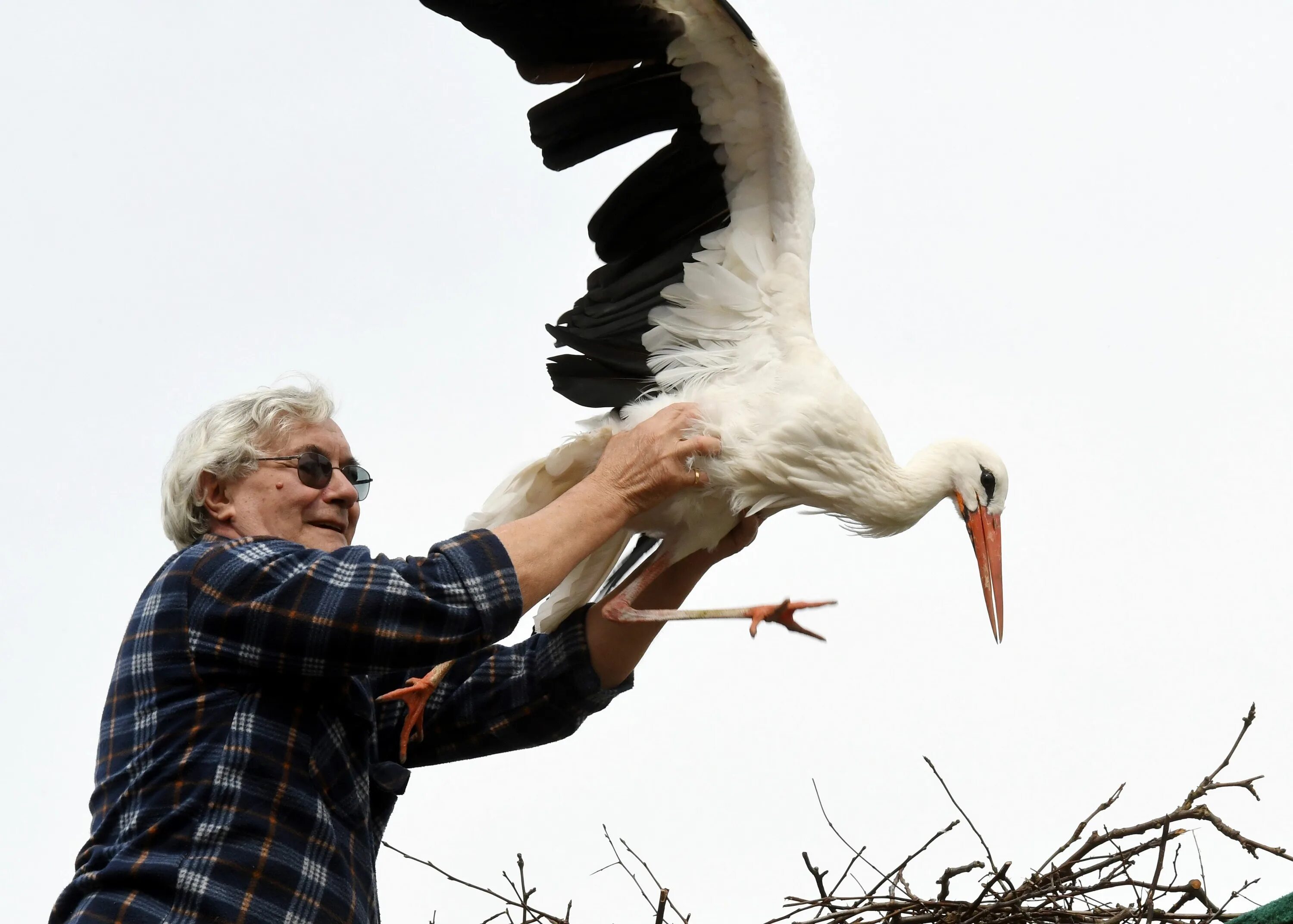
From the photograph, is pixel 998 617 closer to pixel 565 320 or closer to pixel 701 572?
pixel 701 572

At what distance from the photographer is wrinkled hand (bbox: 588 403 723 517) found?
8.79 ft

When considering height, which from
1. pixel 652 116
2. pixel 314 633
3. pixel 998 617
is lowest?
pixel 314 633

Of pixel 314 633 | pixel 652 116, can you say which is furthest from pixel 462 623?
pixel 652 116

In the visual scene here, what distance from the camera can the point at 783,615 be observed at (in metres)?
2.95

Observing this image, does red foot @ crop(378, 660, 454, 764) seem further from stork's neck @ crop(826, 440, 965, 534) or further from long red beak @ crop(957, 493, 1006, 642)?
long red beak @ crop(957, 493, 1006, 642)

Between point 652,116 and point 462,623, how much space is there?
4.99 feet

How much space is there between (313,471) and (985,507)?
1788mm

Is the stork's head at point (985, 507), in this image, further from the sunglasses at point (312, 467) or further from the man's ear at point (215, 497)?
the man's ear at point (215, 497)

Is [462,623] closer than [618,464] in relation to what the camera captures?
Yes

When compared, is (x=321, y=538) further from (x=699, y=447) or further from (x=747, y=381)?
(x=747, y=381)

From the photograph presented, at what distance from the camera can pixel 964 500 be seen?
11.2 feet

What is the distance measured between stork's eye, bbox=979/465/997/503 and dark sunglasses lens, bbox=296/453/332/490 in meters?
1.72

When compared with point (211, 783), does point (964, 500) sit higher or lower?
higher

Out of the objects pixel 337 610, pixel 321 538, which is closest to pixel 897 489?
pixel 321 538
